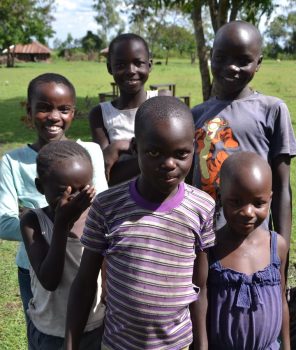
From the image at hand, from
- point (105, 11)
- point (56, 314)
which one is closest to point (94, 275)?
point (56, 314)

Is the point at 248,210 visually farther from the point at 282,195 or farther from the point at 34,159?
the point at 34,159

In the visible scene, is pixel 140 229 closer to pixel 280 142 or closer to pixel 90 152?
pixel 90 152

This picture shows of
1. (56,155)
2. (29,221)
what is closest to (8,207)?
(29,221)

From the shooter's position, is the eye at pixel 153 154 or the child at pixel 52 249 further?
the child at pixel 52 249

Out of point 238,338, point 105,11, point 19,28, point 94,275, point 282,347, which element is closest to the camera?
point 94,275

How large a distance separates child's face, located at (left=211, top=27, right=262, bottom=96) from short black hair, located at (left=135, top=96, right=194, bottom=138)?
59cm

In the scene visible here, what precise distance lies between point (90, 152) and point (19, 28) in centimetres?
4835

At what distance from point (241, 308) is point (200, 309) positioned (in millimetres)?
194

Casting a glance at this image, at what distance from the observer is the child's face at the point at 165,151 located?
4.85 ft

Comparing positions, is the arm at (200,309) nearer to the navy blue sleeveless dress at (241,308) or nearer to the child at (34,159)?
the navy blue sleeveless dress at (241,308)

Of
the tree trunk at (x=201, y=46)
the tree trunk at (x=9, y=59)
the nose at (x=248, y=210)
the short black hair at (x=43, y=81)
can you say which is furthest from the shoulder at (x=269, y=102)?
the tree trunk at (x=9, y=59)

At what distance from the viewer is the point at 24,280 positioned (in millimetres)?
2039

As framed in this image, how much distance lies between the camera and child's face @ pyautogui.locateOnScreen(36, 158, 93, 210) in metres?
1.69

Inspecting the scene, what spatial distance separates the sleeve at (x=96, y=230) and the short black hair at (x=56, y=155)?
0.78ft
